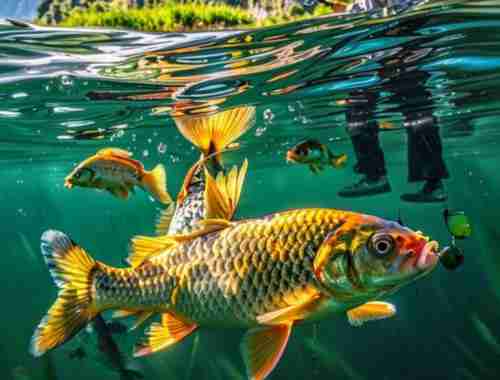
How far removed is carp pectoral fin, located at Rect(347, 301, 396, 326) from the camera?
336 cm

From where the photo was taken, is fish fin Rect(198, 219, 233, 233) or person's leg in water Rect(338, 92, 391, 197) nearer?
fish fin Rect(198, 219, 233, 233)

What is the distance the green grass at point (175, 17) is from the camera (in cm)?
881

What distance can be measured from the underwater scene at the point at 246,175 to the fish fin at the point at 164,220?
0.05ft

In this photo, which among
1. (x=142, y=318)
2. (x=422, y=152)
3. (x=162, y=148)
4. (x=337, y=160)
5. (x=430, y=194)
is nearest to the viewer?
(x=142, y=318)

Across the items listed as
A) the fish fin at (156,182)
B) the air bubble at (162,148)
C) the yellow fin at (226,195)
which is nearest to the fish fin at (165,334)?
the yellow fin at (226,195)

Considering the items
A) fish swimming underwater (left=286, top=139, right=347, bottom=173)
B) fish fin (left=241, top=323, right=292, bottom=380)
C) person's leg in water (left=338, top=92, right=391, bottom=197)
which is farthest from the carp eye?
person's leg in water (left=338, top=92, right=391, bottom=197)

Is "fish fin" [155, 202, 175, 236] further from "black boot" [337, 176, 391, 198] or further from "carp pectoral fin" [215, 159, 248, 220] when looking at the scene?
"black boot" [337, 176, 391, 198]

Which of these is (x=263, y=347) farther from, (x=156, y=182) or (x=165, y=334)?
(x=156, y=182)

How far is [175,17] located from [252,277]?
7233mm

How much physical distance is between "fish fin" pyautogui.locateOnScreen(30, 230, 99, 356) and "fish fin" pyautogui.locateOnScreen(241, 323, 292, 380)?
3.59 feet

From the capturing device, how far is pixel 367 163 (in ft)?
41.6

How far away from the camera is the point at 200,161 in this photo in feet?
12.5

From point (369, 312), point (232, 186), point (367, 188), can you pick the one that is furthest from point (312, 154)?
point (232, 186)

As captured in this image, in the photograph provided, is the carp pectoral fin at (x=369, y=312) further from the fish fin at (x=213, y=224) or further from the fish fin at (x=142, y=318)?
the fish fin at (x=142, y=318)
